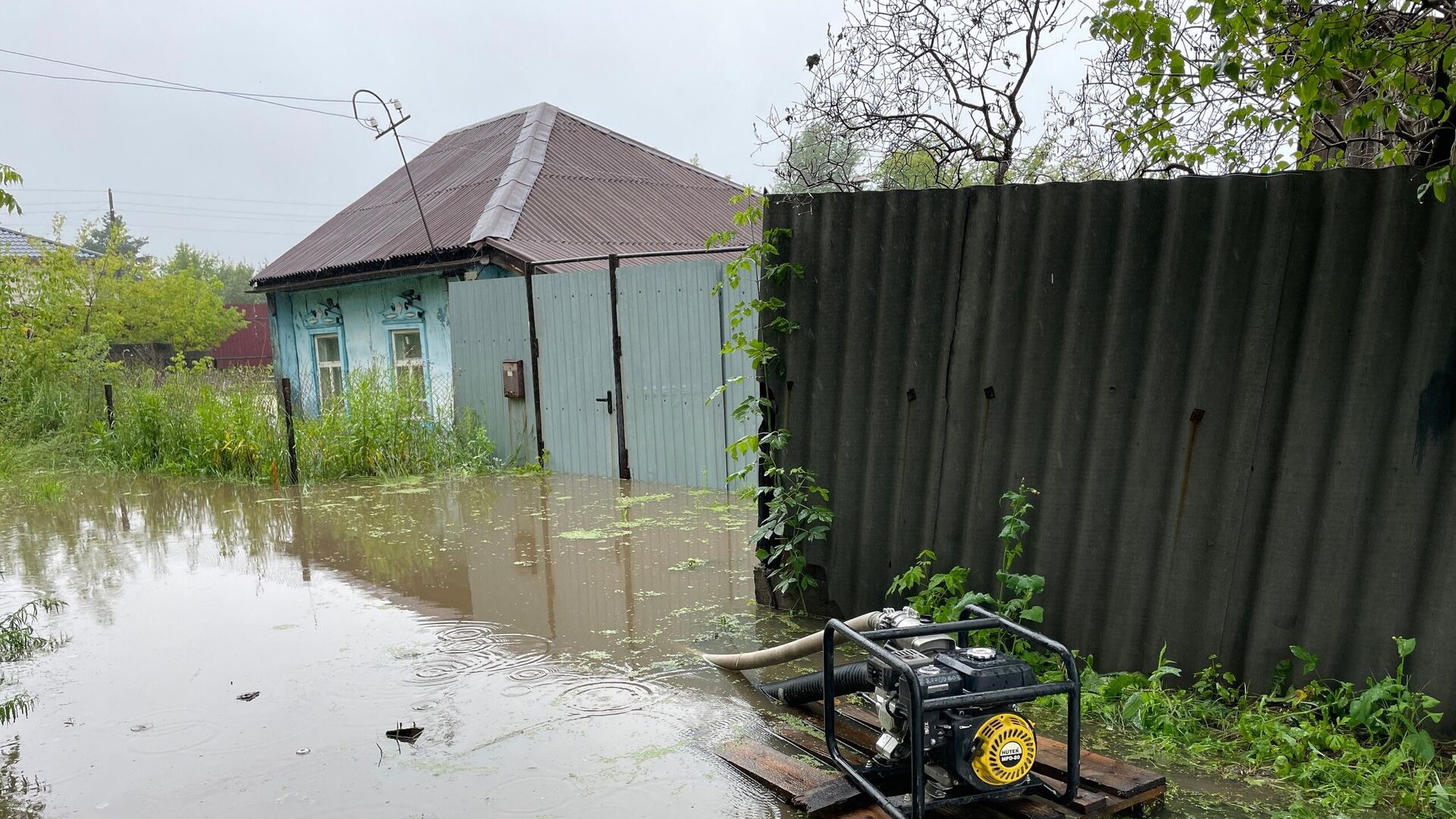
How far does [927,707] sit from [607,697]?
6.65 feet

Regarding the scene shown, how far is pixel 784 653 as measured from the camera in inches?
163

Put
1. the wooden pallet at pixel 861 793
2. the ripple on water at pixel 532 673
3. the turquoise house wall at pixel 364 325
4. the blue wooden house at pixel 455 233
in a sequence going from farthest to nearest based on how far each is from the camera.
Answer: the turquoise house wall at pixel 364 325, the blue wooden house at pixel 455 233, the ripple on water at pixel 532 673, the wooden pallet at pixel 861 793

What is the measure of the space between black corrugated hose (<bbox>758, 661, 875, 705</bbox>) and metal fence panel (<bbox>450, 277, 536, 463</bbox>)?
717 centimetres

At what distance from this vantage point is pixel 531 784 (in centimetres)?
346

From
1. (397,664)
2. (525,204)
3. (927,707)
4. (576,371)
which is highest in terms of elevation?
(525,204)

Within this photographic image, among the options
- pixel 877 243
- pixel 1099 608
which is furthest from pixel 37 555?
pixel 1099 608

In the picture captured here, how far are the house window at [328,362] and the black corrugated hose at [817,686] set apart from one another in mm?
12951

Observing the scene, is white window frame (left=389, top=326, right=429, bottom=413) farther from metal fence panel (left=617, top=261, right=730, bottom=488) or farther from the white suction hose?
the white suction hose

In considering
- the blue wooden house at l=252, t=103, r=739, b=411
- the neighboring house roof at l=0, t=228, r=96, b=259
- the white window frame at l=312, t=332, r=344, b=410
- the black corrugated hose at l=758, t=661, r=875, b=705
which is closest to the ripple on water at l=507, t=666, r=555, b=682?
the black corrugated hose at l=758, t=661, r=875, b=705

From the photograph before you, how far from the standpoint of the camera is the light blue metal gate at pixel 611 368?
346 inches

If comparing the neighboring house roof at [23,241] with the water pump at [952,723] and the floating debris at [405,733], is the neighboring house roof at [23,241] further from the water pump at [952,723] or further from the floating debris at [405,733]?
the water pump at [952,723]

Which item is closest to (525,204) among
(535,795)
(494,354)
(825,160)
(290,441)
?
(494,354)

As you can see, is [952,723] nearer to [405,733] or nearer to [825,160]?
[405,733]

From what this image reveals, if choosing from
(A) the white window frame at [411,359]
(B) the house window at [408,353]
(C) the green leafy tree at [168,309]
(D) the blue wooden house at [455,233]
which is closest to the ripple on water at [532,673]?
(D) the blue wooden house at [455,233]
